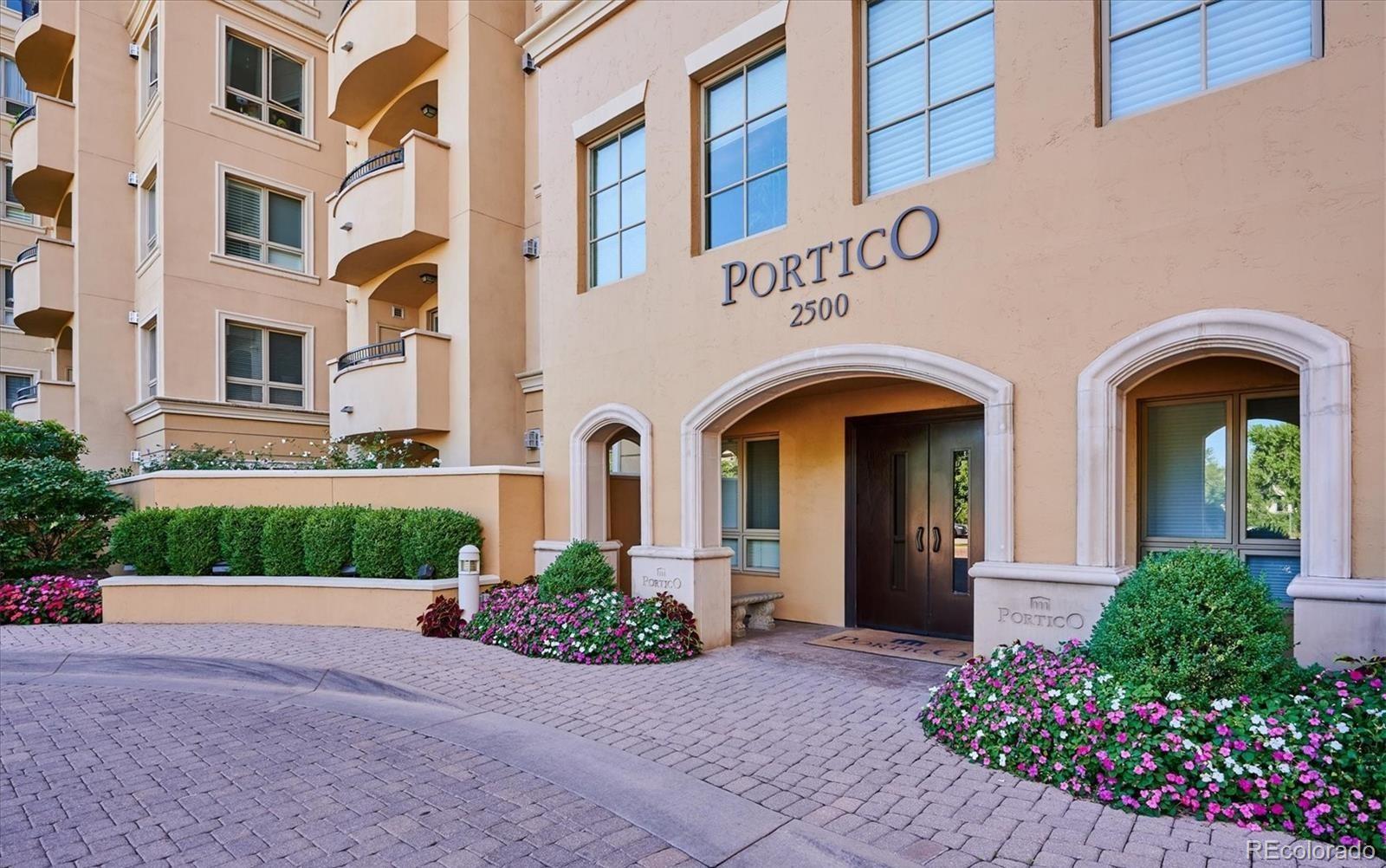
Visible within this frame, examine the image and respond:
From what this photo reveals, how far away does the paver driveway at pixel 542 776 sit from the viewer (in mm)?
3957

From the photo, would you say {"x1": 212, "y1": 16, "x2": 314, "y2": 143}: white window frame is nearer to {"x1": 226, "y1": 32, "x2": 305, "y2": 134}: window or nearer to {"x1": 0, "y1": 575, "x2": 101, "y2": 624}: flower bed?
{"x1": 226, "y1": 32, "x2": 305, "y2": 134}: window

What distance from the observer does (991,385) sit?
19.9 feet

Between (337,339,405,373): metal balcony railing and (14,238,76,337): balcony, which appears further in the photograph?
(14,238,76,337): balcony

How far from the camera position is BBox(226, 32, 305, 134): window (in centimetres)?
1627

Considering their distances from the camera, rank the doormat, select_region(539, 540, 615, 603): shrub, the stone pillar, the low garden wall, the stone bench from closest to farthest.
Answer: the doormat, the stone pillar, select_region(539, 540, 615, 603): shrub, the stone bench, the low garden wall

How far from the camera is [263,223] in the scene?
16625 mm

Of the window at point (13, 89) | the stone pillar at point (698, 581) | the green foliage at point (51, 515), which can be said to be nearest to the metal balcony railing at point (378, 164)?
the green foliage at point (51, 515)

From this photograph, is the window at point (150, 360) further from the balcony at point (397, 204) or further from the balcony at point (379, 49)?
the balcony at point (379, 49)

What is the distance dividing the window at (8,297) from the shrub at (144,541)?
50.5 feet

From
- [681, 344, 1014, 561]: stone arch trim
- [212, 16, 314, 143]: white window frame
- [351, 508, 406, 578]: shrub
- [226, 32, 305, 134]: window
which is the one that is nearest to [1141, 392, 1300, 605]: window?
[681, 344, 1014, 561]: stone arch trim

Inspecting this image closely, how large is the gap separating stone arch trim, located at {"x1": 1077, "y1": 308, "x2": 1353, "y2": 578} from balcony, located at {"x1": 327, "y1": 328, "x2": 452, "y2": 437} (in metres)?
9.93

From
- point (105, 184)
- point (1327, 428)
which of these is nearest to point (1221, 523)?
point (1327, 428)

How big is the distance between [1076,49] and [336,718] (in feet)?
26.0

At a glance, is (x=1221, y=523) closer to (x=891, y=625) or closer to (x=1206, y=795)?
(x=1206, y=795)
